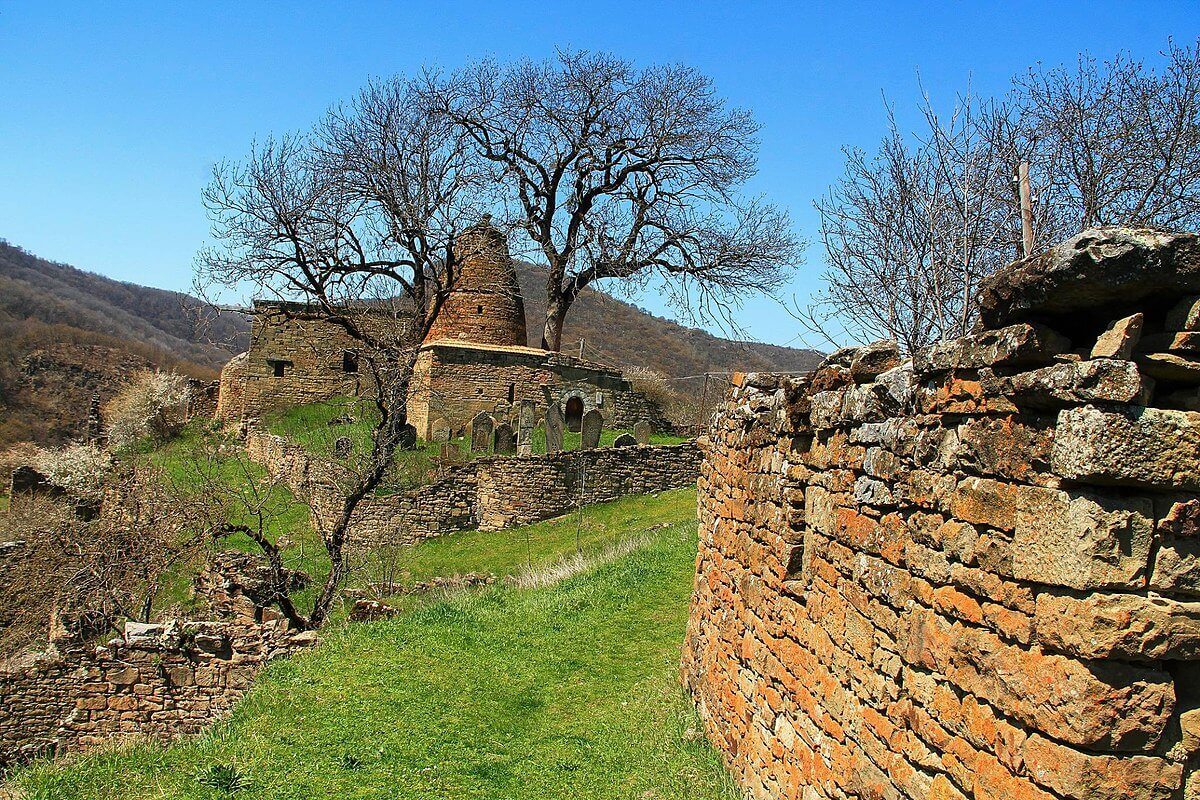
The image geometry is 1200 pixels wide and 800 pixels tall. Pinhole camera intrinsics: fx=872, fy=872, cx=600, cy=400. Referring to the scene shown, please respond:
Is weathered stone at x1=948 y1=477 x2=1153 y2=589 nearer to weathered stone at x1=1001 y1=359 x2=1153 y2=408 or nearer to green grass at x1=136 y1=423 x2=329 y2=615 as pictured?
weathered stone at x1=1001 y1=359 x2=1153 y2=408

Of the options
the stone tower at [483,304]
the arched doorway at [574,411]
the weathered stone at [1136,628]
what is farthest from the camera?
the stone tower at [483,304]

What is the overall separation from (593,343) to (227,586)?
5401 centimetres

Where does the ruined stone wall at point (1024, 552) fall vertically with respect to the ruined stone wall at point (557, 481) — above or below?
above

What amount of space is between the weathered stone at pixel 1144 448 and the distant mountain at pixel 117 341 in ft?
54.2

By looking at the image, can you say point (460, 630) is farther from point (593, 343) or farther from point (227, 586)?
point (593, 343)

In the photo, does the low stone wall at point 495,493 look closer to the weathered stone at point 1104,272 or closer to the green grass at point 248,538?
the green grass at point 248,538

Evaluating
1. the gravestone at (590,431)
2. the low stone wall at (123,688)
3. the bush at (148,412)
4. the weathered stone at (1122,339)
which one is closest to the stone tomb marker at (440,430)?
the gravestone at (590,431)

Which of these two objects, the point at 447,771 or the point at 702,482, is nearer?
the point at 447,771

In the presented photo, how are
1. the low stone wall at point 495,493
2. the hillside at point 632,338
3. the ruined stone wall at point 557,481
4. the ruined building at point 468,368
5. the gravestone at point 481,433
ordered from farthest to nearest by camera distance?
A: the hillside at point 632,338
the ruined building at point 468,368
the gravestone at point 481,433
the ruined stone wall at point 557,481
the low stone wall at point 495,493

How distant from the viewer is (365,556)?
13445 mm

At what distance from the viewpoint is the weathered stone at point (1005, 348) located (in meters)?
2.44

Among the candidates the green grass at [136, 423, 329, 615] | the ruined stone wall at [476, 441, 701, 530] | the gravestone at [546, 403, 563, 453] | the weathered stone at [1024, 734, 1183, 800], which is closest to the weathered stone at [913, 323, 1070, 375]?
the weathered stone at [1024, 734, 1183, 800]

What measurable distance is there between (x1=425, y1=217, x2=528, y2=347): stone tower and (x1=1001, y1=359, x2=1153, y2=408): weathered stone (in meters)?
24.0

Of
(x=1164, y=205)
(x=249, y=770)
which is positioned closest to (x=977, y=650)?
(x=249, y=770)
